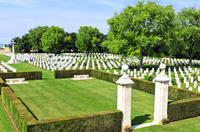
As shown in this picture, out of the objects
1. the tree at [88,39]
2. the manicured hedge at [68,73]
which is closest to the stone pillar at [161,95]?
the manicured hedge at [68,73]

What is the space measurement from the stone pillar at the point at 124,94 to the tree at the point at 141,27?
19.5 meters

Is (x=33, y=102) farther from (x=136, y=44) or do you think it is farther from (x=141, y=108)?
(x=136, y=44)

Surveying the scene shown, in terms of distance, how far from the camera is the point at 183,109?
1002 centimetres

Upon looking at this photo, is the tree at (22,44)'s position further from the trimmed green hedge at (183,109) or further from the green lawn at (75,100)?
the trimmed green hedge at (183,109)

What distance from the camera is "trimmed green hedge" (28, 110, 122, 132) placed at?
716cm

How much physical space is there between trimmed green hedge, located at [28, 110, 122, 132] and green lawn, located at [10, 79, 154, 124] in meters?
1.83

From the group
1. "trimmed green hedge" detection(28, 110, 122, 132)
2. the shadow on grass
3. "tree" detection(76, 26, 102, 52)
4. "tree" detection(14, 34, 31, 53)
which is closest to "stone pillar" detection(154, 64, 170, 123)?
the shadow on grass

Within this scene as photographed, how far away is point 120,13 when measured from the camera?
1179 inches

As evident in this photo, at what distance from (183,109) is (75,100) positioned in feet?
22.0

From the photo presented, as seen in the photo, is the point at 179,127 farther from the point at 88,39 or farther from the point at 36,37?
the point at 36,37

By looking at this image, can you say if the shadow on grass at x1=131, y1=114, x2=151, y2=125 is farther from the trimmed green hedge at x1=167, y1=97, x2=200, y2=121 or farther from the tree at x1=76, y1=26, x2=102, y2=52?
the tree at x1=76, y1=26, x2=102, y2=52

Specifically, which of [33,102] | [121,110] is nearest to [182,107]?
[121,110]

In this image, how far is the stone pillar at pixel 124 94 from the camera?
8.34 m

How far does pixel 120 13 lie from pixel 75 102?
20.2 m
